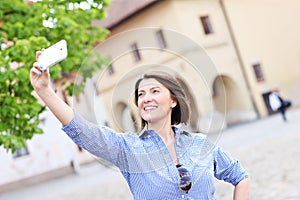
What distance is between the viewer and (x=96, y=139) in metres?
1.92

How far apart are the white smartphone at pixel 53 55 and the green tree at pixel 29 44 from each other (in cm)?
455

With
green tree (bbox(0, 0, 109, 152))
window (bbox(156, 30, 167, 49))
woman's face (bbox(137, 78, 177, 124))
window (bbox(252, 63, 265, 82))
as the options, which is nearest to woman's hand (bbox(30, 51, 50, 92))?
woman's face (bbox(137, 78, 177, 124))

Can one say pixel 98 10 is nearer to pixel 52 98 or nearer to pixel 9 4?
pixel 9 4

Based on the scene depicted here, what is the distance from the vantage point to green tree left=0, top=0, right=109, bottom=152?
20.8 feet

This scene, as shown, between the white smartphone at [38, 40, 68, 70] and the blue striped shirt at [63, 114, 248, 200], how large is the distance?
10.7 inches

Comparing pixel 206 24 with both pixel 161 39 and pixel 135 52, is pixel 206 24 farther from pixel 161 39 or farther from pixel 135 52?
pixel 135 52

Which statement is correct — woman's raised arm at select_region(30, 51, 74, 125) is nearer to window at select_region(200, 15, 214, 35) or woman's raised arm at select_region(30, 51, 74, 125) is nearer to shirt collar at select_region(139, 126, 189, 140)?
shirt collar at select_region(139, 126, 189, 140)

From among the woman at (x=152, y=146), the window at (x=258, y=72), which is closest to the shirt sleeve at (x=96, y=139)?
the woman at (x=152, y=146)

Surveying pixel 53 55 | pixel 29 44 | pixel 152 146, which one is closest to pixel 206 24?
pixel 29 44

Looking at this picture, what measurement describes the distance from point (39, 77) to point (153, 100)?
444 mm

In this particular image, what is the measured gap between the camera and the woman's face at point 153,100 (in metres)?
1.94

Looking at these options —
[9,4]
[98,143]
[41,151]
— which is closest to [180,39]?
[98,143]

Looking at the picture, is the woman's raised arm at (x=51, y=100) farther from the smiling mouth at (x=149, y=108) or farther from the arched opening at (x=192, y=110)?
the arched opening at (x=192, y=110)

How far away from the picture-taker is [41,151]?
24.1 m
